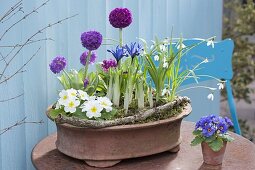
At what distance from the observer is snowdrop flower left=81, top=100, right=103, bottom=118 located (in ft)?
4.47

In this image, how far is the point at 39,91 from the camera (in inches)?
69.4

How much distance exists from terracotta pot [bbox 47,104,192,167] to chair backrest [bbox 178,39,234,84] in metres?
0.87

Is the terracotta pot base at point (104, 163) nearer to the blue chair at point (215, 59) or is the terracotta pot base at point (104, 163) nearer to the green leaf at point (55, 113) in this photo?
the green leaf at point (55, 113)

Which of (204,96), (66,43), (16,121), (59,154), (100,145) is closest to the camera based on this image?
(100,145)

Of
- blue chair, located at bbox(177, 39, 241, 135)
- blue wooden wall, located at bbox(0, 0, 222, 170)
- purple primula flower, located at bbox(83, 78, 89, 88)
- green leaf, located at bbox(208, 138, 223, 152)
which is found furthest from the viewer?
blue chair, located at bbox(177, 39, 241, 135)

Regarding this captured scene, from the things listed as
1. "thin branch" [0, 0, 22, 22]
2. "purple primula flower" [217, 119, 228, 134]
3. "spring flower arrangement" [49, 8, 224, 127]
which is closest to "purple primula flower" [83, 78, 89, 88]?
"spring flower arrangement" [49, 8, 224, 127]

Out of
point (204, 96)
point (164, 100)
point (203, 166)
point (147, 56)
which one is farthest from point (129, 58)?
point (204, 96)

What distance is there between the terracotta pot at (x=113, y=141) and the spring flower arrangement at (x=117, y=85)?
0.11ft

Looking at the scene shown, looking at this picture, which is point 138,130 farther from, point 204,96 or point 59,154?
point 204,96

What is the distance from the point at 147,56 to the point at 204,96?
1.51 meters

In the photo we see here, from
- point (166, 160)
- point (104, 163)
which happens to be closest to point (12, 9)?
point (104, 163)

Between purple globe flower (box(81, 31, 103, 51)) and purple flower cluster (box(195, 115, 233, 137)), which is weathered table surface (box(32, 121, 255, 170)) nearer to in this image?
purple flower cluster (box(195, 115, 233, 137))

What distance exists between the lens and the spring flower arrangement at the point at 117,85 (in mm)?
1382

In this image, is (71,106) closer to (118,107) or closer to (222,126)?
(118,107)
